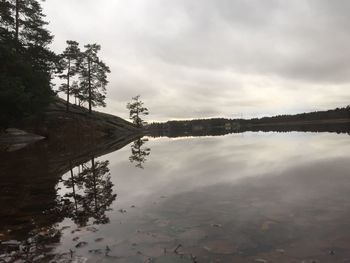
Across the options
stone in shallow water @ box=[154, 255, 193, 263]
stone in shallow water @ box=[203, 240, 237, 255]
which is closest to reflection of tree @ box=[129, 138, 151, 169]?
stone in shallow water @ box=[203, 240, 237, 255]

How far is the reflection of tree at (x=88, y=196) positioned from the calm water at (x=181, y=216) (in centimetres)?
4

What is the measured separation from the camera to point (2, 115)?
132ft

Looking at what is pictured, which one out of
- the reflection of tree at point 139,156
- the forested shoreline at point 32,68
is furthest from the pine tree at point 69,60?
the reflection of tree at point 139,156

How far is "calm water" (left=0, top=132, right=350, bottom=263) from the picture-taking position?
6.89 metres

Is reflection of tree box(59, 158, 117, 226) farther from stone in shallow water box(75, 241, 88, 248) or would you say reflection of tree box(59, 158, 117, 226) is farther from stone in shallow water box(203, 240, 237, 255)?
stone in shallow water box(203, 240, 237, 255)

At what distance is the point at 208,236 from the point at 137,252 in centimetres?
180

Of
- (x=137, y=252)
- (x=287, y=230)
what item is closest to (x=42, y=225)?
(x=137, y=252)

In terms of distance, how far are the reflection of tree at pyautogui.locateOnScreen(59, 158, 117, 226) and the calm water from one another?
0.04 m

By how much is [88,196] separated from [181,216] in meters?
4.55

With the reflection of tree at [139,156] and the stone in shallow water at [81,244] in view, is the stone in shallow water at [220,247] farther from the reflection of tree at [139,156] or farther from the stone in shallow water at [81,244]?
the reflection of tree at [139,156]

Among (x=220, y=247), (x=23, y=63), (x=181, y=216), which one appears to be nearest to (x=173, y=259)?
(x=220, y=247)

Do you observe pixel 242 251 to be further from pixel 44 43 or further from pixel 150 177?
pixel 44 43

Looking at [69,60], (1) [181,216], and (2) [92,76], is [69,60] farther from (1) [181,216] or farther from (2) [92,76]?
(1) [181,216]

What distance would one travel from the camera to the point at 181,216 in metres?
9.73
